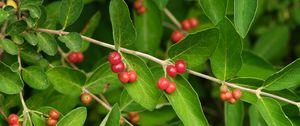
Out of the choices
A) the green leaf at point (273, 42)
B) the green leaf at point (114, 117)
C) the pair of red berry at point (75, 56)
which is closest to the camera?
the green leaf at point (114, 117)

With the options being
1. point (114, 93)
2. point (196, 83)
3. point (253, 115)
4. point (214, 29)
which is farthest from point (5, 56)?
point (196, 83)

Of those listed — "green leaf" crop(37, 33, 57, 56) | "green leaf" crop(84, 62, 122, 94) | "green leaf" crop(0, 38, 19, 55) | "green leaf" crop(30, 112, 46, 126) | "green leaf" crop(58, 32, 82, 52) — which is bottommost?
"green leaf" crop(30, 112, 46, 126)

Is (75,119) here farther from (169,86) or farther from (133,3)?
(133,3)

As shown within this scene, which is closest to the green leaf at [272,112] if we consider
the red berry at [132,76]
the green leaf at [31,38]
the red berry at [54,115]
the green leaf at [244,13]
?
the green leaf at [244,13]

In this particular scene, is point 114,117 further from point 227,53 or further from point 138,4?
point 138,4

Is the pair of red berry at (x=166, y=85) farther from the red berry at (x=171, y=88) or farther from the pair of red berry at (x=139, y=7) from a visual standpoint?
the pair of red berry at (x=139, y=7)

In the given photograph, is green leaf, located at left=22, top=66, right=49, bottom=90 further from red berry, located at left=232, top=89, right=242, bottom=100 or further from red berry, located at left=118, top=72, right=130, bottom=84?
red berry, located at left=232, top=89, right=242, bottom=100

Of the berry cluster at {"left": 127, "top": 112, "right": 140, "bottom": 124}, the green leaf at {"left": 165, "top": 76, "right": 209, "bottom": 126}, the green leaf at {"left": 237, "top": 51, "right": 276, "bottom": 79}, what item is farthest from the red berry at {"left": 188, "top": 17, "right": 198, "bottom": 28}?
the green leaf at {"left": 165, "top": 76, "right": 209, "bottom": 126}
